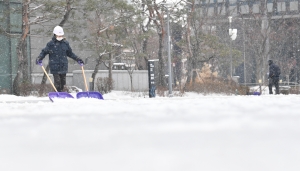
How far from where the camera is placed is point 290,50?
1960 inches

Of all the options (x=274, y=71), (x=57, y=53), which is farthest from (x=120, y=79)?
(x=57, y=53)

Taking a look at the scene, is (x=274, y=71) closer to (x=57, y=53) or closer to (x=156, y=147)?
(x=57, y=53)

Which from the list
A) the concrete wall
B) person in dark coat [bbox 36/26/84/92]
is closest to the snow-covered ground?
person in dark coat [bbox 36/26/84/92]

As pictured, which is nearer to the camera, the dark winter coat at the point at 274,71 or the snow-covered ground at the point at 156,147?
the snow-covered ground at the point at 156,147

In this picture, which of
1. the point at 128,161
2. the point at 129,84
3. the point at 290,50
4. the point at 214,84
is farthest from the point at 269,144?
the point at 290,50

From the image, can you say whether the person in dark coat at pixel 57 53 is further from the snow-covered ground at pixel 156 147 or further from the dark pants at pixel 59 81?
the snow-covered ground at pixel 156 147

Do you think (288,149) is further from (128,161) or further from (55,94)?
(55,94)

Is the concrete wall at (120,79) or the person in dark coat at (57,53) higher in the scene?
the person in dark coat at (57,53)

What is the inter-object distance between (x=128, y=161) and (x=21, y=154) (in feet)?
1.69

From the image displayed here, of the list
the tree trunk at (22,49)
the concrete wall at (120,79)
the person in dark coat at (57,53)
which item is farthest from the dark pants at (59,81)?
the concrete wall at (120,79)

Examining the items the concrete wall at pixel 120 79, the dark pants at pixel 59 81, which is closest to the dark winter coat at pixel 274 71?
the dark pants at pixel 59 81

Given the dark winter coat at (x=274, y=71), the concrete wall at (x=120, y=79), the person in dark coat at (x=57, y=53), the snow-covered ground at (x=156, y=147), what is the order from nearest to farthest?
the snow-covered ground at (x=156, y=147) → the person in dark coat at (x=57, y=53) → the dark winter coat at (x=274, y=71) → the concrete wall at (x=120, y=79)

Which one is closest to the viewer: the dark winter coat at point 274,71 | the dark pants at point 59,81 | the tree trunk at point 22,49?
the dark pants at point 59,81

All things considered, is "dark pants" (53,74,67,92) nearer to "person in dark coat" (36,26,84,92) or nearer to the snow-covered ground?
"person in dark coat" (36,26,84,92)
